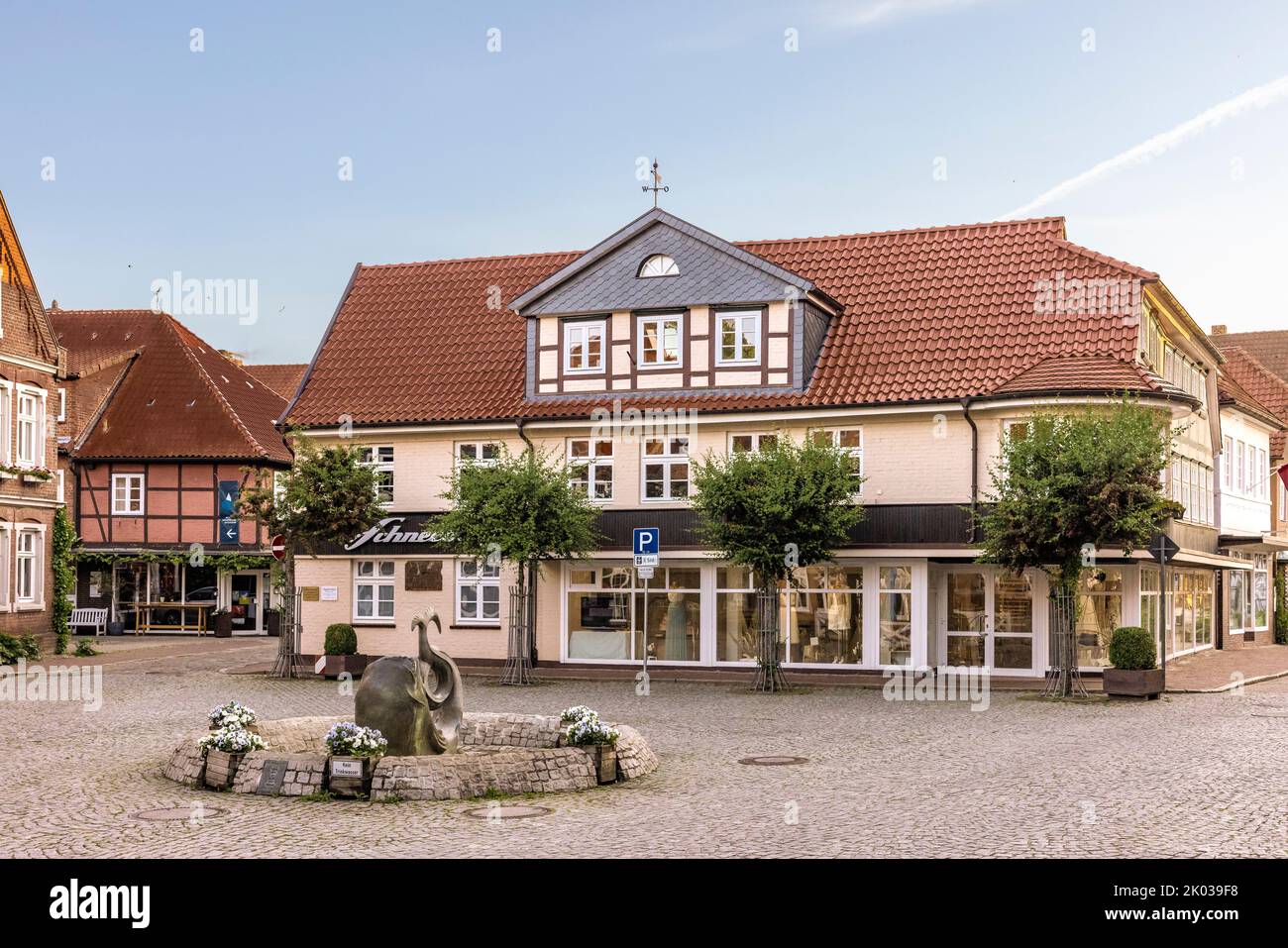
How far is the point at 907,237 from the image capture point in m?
34.7

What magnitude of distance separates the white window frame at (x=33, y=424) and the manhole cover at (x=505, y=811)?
2733cm

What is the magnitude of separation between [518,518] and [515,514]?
10 centimetres

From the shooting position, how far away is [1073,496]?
2584 cm

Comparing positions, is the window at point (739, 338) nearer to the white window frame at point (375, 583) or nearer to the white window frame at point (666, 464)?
the white window frame at point (666, 464)

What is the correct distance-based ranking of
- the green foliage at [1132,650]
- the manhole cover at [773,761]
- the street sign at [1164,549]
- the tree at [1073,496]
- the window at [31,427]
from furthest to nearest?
the window at [31,427], the street sign at [1164,549], the green foliage at [1132,650], the tree at [1073,496], the manhole cover at [773,761]

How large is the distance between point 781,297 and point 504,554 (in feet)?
25.1

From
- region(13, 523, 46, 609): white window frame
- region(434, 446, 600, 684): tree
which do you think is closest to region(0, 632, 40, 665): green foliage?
region(13, 523, 46, 609): white window frame

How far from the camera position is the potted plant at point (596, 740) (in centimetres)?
1510

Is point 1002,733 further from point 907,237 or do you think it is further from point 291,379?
point 291,379

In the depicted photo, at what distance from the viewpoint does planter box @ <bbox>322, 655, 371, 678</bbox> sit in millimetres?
31266

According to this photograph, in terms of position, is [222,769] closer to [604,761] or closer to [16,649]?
[604,761]

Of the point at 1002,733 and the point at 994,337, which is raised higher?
the point at 994,337

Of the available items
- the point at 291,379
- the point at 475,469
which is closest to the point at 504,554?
the point at 475,469

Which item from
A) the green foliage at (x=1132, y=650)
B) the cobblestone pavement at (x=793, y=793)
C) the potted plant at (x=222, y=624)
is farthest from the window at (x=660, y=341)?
the potted plant at (x=222, y=624)
